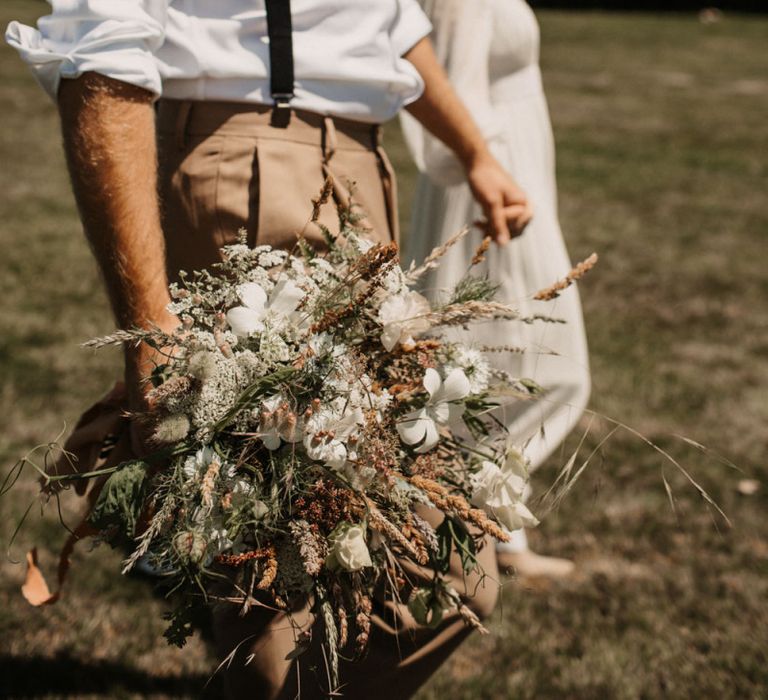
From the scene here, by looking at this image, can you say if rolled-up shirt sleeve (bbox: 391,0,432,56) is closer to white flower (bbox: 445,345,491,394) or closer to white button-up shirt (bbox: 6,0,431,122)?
white button-up shirt (bbox: 6,0,431,122)

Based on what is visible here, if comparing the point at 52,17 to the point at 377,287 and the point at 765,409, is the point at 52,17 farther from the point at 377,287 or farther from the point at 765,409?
the point at 765,409

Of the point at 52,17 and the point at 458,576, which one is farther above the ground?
the point at 52,17

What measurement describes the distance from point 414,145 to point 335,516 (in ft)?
5.44

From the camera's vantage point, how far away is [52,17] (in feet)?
5.20

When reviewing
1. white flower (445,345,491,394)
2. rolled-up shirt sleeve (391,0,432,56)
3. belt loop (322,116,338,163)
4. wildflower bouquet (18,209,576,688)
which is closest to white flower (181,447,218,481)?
wildflower bouquet (18,209,576,688)

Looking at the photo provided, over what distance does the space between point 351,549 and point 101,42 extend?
877 millimetres

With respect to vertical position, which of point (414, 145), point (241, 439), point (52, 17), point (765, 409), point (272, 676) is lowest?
point (765, 409)

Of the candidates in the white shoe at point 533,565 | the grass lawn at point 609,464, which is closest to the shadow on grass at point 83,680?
the grass lawn at point 609,464

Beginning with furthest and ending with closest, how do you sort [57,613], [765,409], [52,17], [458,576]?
[765,409], [57,613], [458,576], [52,17]

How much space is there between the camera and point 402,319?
1.43m

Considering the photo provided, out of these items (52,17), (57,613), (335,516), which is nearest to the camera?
(335,516)

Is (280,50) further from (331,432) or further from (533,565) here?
(533,565)

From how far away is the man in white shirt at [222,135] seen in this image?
5.12 ft

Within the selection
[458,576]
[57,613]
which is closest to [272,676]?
[458,576]
